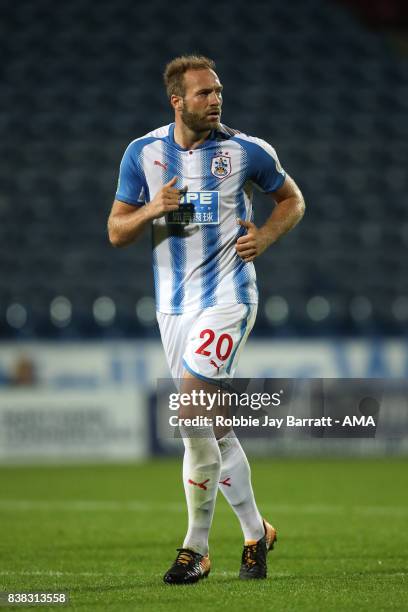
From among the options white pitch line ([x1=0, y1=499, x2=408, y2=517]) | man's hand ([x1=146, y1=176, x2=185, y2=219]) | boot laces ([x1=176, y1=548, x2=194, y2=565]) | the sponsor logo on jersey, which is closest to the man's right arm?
man's hand ([x1=146, y1=176, x2=185, y2=219])

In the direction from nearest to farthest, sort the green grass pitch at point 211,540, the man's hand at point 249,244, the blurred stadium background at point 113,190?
the green grass pitch at point 211,540 < the man's hand at point 249,244 < the blurred stadium background at point 113,190

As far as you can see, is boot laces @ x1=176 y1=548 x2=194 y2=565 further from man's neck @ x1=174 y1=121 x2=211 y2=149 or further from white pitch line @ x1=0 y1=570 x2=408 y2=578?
man's neck @ x1=174 y1=121 x2=211 y2=149

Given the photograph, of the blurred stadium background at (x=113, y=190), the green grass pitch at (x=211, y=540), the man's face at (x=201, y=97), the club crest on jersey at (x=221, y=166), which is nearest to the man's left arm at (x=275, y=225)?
the club crest on jersey at (x=221, y=166)

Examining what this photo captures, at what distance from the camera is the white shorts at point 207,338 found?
4613 mm

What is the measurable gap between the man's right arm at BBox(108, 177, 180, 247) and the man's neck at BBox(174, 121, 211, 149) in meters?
0.25

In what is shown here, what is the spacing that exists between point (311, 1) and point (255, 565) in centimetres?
1994

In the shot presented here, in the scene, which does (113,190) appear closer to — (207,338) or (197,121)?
(197,121)

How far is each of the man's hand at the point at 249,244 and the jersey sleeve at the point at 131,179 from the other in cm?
48

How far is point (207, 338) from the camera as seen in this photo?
462cm

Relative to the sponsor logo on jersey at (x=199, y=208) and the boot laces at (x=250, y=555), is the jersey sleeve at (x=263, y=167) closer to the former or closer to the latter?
the sponsor logo on jersey at (x=199, y=208)

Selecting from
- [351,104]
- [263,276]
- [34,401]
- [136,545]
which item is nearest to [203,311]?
[136,545]

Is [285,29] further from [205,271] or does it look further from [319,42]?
[205,271]

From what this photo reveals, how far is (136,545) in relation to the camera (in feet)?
20.7

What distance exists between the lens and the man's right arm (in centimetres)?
457
